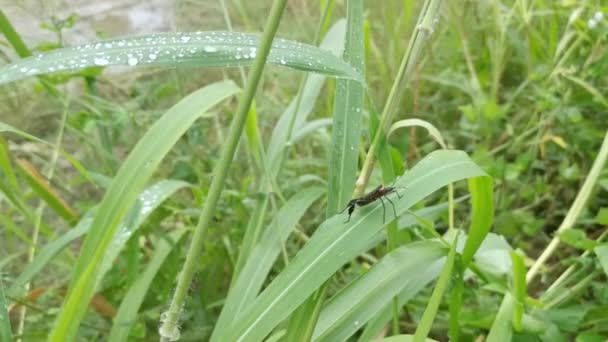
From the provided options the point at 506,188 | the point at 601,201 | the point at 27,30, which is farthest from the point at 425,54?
the point at 27,30

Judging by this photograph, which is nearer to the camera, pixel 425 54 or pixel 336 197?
pixel 336 197

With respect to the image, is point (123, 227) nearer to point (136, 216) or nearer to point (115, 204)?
point (136, 216)

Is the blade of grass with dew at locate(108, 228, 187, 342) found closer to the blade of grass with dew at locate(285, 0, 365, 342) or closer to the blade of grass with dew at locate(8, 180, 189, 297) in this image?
the blade of grass with dew at locate(8, 180, 189, 297)

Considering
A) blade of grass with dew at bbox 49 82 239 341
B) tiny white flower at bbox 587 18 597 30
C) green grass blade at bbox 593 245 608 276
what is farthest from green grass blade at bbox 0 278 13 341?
tiny white flower at bbox 587 18 597 30

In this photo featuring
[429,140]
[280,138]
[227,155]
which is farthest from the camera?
[429,140]

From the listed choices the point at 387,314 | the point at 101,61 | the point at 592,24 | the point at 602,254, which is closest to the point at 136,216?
the point at 101,61

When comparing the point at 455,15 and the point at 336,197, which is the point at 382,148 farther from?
the point at 455,15
